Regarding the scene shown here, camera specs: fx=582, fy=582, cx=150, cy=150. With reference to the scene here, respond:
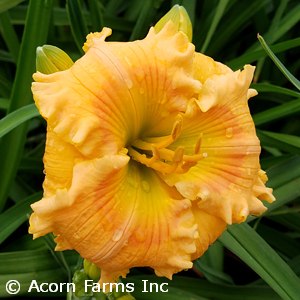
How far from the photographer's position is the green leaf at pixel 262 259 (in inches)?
36.5

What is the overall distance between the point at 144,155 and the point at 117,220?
0.32ft

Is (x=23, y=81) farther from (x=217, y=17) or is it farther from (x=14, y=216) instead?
(x=217, y=17)

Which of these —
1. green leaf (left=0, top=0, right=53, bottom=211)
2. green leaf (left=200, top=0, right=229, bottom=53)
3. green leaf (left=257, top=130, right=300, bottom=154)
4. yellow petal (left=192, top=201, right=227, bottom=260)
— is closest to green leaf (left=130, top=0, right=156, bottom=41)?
green leaf (left=200, top=0, right=229, bottom=53)

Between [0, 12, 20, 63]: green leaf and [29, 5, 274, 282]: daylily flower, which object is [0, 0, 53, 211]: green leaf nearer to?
[0, 12, 20, 63]: green leaf

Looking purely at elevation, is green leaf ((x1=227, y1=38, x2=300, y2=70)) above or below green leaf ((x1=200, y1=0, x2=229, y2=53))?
below

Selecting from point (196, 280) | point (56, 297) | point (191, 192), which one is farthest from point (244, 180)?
point (56, 297)

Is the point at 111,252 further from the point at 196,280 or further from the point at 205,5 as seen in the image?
the point at 205,5

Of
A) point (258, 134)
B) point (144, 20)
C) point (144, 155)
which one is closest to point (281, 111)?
point (258, 134)

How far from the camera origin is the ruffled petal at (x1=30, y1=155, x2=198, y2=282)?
67 centimetres

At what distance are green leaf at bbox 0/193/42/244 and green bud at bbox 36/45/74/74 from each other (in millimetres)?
353

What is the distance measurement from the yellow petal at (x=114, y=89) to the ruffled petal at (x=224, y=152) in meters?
0.03

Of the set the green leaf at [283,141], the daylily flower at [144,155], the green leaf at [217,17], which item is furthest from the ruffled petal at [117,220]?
the green leaf at [217,17]

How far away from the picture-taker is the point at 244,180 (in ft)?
2.47

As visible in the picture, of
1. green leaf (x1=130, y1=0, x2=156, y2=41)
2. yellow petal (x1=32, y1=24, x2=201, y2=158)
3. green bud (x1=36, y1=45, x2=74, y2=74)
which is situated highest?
green leaf (x1=130, y1=0, x2=156, y2=41)
